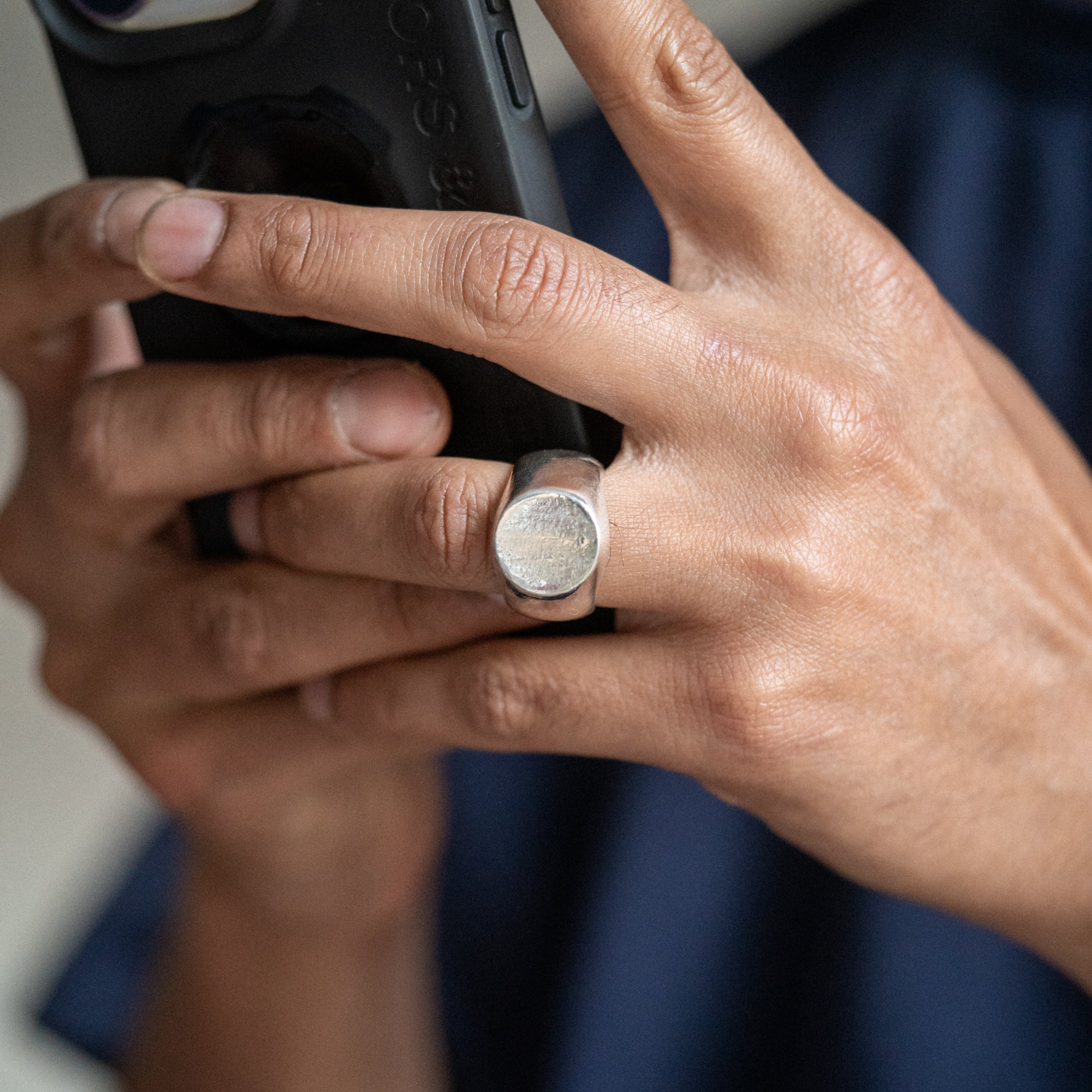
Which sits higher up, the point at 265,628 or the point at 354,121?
the point at 354,121

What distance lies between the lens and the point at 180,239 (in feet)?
1.35

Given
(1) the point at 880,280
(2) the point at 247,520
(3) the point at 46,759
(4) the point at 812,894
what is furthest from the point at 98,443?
(3) the point at 46,759

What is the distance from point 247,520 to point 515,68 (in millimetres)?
282

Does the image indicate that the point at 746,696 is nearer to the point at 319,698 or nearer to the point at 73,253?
the point at 319,698

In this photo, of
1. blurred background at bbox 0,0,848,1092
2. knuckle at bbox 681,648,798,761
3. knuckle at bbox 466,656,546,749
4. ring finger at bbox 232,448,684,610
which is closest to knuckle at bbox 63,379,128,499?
ring finger at bbox 232,448,684,610

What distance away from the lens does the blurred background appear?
3.57ft

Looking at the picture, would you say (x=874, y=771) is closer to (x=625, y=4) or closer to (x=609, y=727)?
(x=609, y=727)

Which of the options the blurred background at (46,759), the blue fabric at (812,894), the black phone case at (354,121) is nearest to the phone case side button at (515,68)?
the black phone case at (354,121)

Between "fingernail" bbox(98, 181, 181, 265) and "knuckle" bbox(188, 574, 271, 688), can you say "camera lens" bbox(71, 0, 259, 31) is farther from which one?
"knuckle" bbox(188, 574, 271, 688)

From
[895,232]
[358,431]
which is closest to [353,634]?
[358,431]

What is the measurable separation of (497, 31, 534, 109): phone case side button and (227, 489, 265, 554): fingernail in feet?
0.84

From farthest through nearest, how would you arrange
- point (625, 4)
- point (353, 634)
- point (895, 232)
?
point (895, 232), point (353, 634), point (625, 4)

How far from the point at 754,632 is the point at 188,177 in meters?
0.36

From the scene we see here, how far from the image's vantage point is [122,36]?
0.43m
